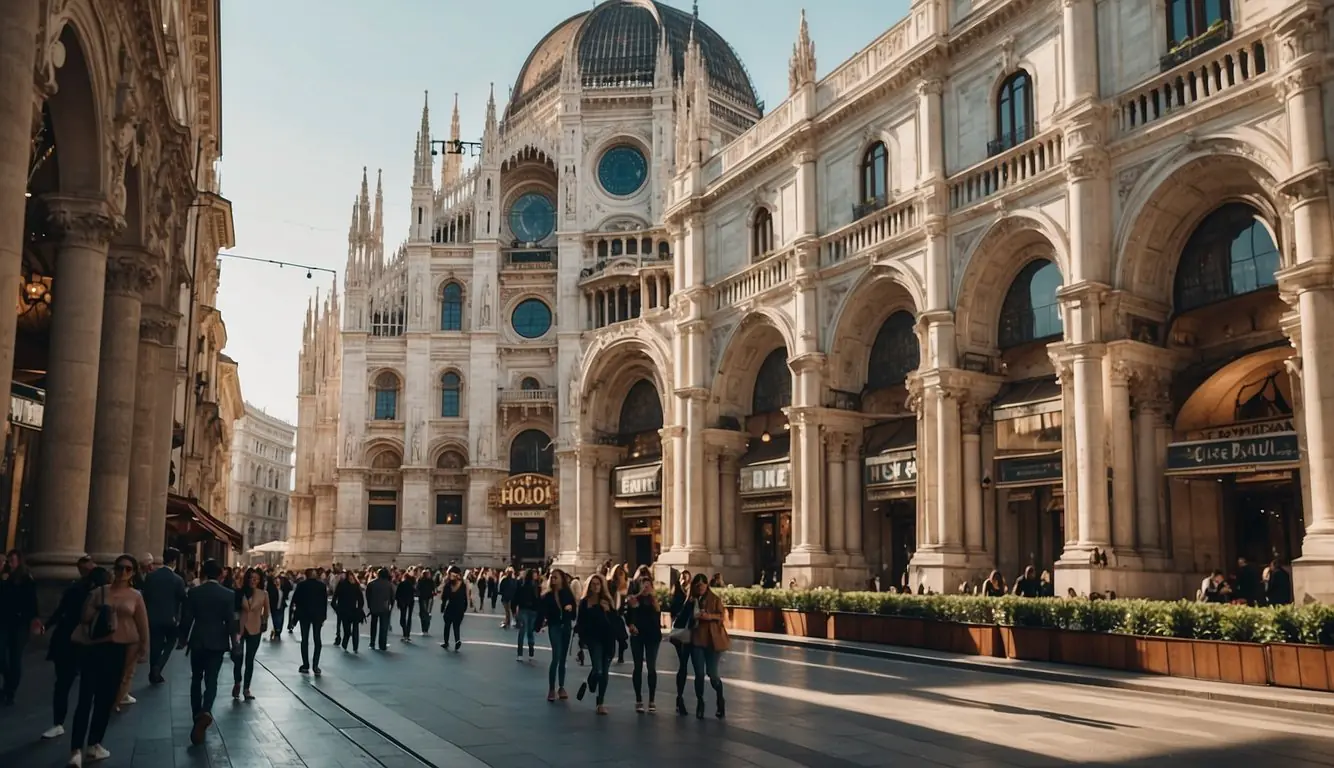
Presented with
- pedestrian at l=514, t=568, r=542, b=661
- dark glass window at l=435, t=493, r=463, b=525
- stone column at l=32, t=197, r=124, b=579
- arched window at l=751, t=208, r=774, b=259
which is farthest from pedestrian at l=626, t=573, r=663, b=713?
dark glass window at l=435, t=493, r=463, b=525

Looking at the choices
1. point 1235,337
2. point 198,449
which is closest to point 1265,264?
point 1235,337

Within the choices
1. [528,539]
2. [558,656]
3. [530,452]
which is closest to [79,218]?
[558,656]

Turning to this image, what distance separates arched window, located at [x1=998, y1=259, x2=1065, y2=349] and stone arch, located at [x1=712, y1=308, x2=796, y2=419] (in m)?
9.21

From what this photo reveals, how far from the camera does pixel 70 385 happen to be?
683 inches

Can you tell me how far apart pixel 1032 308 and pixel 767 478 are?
37.2ft

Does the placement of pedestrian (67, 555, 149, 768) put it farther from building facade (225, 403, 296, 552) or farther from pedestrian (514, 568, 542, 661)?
building facade (225, 403, 296, 552)

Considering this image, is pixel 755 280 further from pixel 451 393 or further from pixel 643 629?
pixel 451 393

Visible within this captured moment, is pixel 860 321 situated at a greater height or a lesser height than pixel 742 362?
greater

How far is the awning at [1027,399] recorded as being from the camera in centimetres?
2548

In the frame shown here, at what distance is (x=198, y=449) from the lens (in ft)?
149

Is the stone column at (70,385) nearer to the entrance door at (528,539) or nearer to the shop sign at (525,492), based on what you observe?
the shop sign at (525,492)

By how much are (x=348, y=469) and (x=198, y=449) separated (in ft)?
63.6

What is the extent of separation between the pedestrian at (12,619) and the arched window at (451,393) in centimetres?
5164

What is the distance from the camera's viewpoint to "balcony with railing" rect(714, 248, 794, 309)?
115ft
